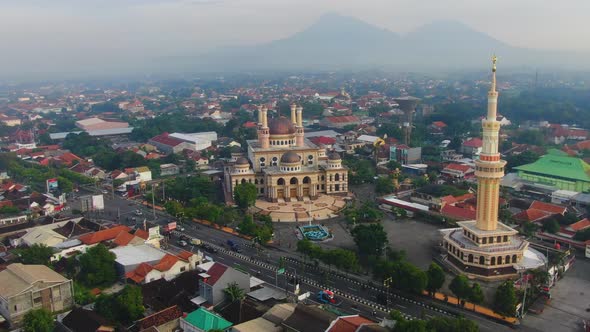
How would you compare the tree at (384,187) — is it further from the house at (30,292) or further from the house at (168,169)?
the house at (30,292)

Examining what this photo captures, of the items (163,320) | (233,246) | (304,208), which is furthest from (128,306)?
(304,208)

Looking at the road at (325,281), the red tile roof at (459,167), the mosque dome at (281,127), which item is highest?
the mosque dome at (281,127)

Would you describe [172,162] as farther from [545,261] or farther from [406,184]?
[545,261]

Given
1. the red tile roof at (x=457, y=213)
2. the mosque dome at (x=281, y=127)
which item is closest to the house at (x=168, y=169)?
the mosque dome at (x=281, y=127)

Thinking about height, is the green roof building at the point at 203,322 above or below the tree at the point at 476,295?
above

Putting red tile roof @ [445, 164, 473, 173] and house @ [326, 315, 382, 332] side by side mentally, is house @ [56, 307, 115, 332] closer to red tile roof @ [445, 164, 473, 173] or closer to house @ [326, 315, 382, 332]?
house @ [326, 315, 382, 332]

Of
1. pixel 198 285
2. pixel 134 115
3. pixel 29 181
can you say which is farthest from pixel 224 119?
pixel 198 285

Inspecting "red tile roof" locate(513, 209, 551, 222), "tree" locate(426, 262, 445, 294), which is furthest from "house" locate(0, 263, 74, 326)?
"red tile roof" locate(513, 209, 551, 222)
